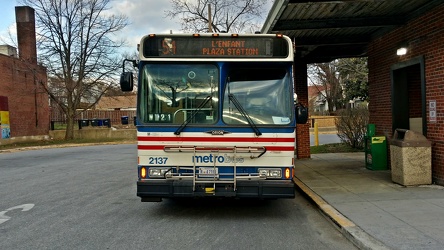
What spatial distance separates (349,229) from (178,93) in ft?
11.0

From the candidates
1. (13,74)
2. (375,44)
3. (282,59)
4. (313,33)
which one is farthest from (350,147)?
(13,74)

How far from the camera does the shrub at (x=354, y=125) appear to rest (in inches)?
659

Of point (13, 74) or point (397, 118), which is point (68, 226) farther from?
point (13, 74)

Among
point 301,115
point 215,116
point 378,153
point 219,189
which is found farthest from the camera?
point 378,153

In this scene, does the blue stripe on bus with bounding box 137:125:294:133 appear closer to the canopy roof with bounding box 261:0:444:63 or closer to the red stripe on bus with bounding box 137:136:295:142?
the red stripe on bus with bounding box 137:136:295:142

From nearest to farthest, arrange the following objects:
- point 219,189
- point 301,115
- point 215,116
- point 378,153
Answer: point 219,189 → point 215,116 → point 301,115 → point 378,153

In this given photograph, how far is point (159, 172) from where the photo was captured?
616 cm

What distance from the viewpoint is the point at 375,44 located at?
11258 millimetres

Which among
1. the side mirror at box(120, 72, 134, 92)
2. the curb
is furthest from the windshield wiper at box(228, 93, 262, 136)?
the curb

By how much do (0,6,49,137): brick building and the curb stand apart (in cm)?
2672

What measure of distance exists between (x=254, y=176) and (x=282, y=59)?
1.98 m

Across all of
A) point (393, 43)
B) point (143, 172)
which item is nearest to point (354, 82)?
point (393, 43)

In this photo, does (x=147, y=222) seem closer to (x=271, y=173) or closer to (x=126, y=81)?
(x=271, y=173)

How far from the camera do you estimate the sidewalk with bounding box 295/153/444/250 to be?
4.92 m
